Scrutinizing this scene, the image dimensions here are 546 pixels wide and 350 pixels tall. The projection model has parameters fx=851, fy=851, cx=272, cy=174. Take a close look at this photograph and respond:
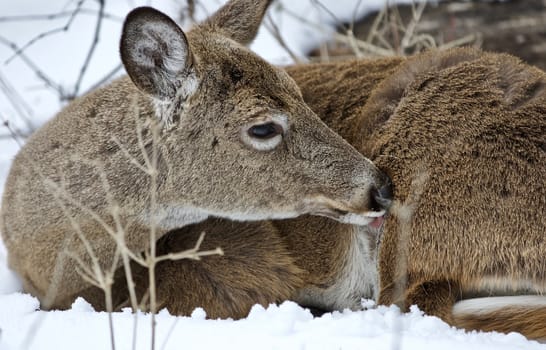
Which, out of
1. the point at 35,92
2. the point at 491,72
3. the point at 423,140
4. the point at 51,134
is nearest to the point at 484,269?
the point at 423,140

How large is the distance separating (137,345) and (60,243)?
2.84 ft

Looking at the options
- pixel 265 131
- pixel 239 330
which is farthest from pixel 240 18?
pixel 239 330

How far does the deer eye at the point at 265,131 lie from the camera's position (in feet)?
12.8

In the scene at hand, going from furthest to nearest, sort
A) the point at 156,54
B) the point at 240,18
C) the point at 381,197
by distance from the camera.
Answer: the point at 240,18
the point at 381,197
the point at 156,54

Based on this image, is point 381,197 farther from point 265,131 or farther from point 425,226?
point 265,131

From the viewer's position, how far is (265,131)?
3.92m

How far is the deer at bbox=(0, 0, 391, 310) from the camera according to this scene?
391 centimetres

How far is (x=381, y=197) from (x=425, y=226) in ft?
0.80

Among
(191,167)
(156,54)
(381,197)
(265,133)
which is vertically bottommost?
(381,197)

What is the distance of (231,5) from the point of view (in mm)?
4496

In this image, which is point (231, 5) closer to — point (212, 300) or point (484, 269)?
point (212, 300)

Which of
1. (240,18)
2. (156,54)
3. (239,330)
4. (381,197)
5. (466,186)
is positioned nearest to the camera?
(239,330)

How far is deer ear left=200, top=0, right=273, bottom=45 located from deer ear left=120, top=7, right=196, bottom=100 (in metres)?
0.69

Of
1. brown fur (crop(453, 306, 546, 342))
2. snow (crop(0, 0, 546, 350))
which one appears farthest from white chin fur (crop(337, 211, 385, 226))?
brown fur (crop(453, 306, 546, 342))
